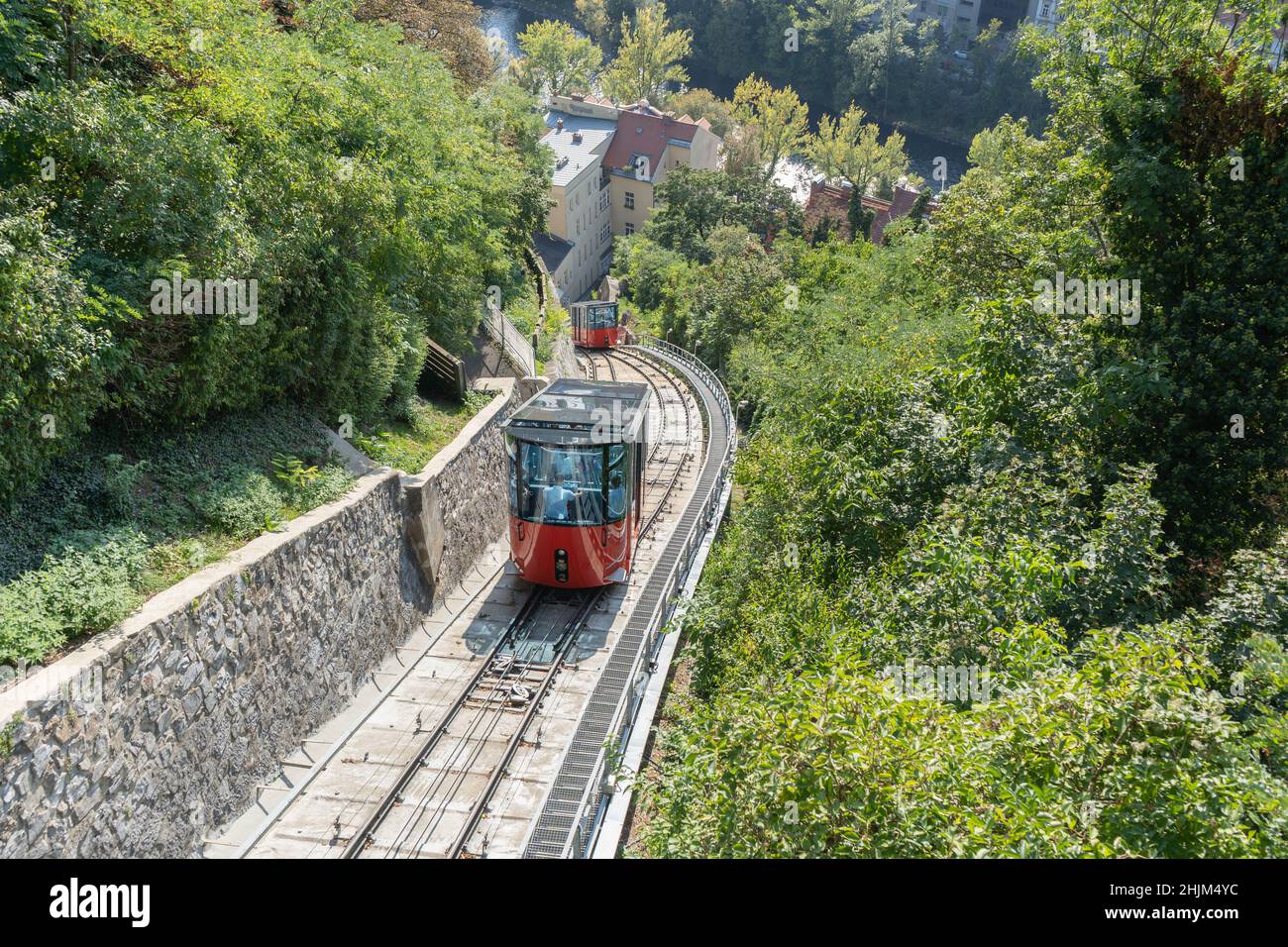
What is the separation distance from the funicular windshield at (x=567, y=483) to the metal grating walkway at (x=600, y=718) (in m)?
1.76

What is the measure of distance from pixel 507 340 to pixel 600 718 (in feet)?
55.5

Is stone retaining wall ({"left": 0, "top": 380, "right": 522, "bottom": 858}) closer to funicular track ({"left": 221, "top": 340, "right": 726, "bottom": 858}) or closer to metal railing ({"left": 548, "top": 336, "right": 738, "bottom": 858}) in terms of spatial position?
funicular track ({"left": 221, "top": 340, "right": 726, "bottom": 858})

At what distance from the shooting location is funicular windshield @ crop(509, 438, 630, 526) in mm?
13797

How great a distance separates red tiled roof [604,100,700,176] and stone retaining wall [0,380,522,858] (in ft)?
170

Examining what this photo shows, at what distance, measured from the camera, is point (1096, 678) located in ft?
19.9

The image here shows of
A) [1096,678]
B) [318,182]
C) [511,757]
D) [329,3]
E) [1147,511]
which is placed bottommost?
[511,757]

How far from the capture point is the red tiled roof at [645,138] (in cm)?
6191

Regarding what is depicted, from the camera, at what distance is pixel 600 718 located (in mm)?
11891

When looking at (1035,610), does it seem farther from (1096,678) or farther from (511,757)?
(511,757)

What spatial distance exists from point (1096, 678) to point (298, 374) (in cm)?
1198

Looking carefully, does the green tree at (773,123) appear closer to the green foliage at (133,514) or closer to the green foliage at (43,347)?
the green foliage at (133,514)

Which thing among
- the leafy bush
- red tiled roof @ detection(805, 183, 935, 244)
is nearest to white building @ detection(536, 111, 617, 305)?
red tiled roof @ detection(805, 183, 935, 244)

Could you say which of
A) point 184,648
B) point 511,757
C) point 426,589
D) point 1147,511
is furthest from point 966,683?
point 426,589
